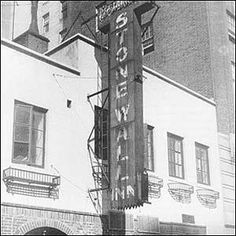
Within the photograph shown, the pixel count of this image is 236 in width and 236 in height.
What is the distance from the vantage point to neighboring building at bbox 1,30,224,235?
12.0 m

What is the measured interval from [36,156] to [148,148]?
4.51m

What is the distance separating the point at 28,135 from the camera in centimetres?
1258

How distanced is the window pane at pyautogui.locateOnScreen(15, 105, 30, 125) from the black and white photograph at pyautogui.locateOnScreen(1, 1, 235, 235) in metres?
0.03

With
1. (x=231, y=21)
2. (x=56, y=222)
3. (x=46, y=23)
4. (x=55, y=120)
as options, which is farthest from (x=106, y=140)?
(x=231, y=21)

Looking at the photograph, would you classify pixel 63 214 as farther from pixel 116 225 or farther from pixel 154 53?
pixel 154 53

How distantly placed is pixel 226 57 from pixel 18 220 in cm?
1295

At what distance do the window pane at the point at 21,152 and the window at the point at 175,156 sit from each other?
5.92 metres

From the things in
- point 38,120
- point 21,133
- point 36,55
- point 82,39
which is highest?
point 82,39

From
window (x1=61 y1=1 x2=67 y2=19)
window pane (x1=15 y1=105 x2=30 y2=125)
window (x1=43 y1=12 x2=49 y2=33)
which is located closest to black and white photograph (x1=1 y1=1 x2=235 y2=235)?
window pane (x1=15 y1=105 x2=30 y2=125)

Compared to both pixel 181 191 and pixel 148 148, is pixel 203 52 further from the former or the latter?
pixel 181 191

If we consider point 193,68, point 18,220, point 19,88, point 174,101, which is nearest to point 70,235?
point 18,220

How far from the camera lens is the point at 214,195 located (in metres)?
18.0

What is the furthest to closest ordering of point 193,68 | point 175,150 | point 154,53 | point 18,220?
point 154,53 → point 193,68 → point 175,150 → point 18,220

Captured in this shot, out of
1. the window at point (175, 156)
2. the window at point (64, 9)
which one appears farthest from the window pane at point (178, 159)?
the window at point (64, 9)
